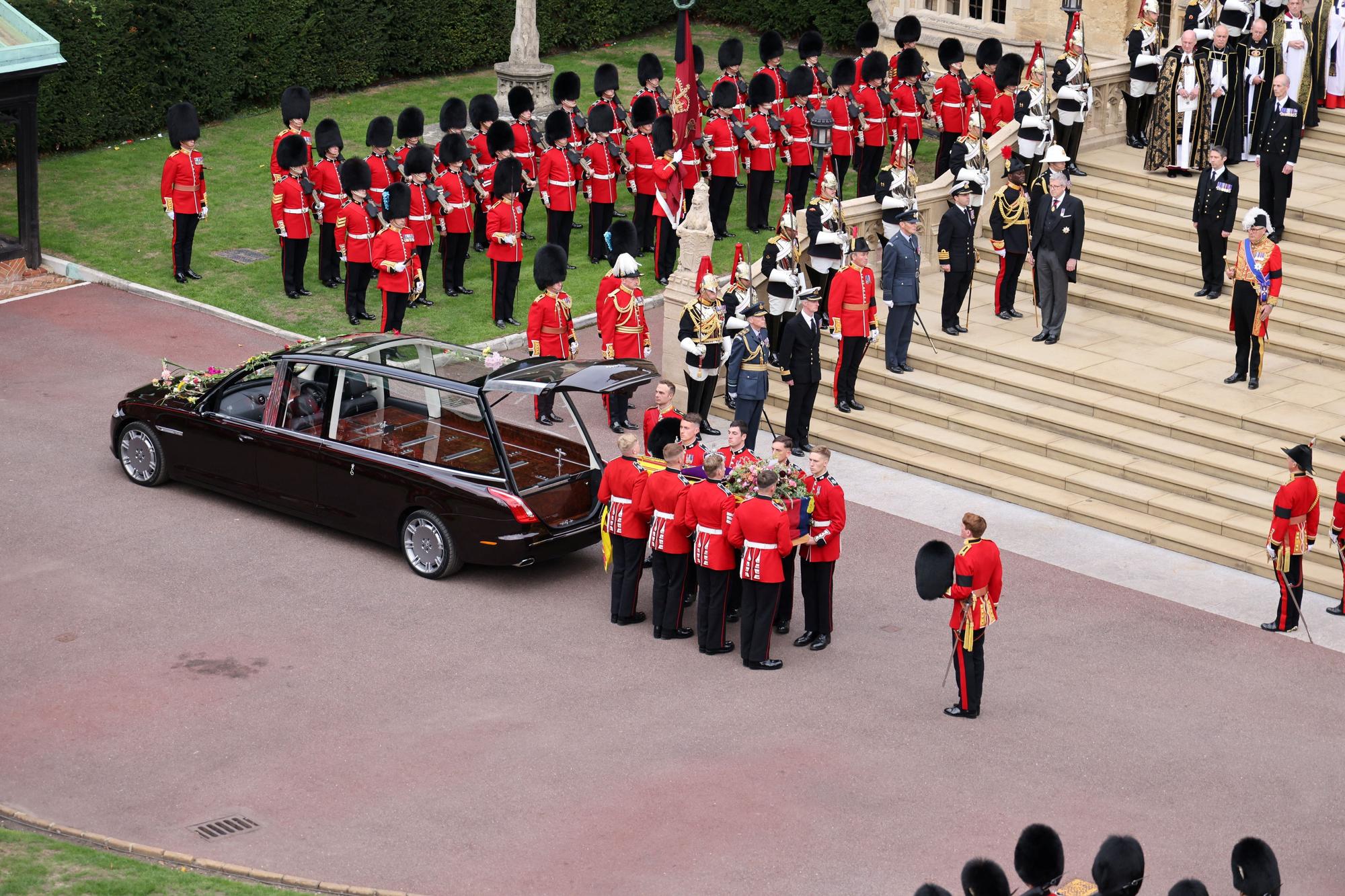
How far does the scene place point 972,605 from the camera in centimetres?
1227

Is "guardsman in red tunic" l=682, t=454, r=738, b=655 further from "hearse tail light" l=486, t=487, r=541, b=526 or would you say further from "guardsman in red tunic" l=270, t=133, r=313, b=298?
"guardsman in red tunic" l=270, t=133, r=313, b=298

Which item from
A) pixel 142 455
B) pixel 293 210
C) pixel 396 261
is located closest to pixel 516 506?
pixel 142 455

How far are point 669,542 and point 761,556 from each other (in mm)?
780

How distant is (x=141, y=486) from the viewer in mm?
15789

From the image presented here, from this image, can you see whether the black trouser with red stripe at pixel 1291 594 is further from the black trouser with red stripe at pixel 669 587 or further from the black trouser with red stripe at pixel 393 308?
the black trouser with red stripe at pixel 393 308

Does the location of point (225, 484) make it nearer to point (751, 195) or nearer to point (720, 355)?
point (720, 355)

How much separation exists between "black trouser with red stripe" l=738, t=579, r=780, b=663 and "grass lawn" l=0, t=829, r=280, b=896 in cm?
399

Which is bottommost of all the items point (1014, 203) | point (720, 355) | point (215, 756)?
point (215, 756)

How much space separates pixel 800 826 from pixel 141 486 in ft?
23.3

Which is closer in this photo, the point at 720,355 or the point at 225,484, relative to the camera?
the point at 225,484

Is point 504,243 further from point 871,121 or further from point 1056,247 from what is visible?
point 871,121

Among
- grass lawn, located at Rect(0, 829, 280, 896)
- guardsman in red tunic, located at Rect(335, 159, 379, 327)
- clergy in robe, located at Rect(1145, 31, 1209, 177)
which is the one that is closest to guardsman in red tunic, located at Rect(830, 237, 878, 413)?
guardsman in red tunic, located at Rect(335, 159, 379, 327)

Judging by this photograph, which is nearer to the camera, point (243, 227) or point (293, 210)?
point (293, 210)

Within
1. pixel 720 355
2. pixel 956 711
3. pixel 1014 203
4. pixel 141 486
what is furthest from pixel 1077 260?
pixel 141 486
